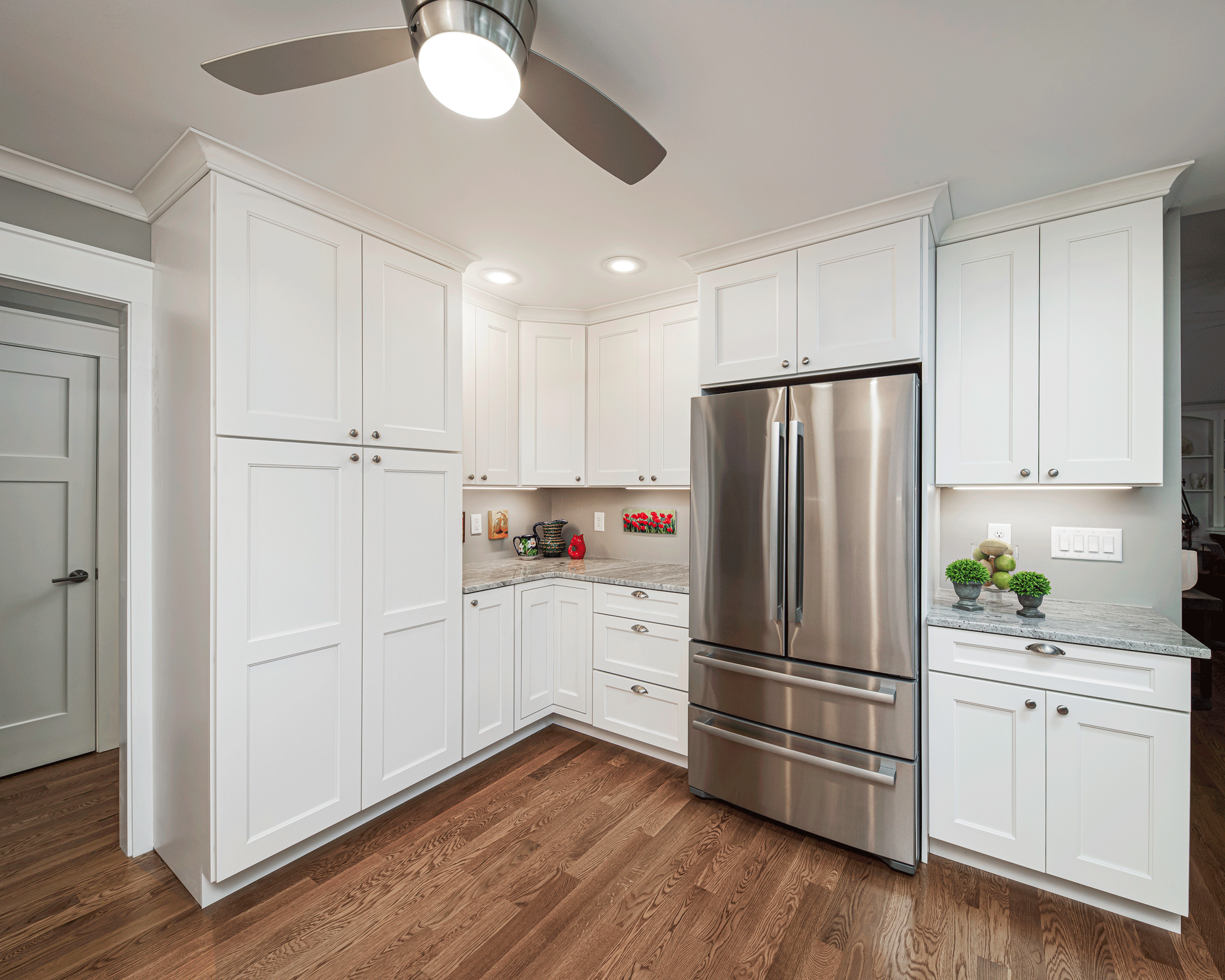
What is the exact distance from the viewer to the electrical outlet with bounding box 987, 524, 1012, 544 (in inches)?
93.6

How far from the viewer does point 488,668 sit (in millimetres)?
2721

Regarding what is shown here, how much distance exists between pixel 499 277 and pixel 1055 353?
2.43 meters

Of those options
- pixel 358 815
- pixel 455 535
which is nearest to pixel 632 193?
pixel 455 535

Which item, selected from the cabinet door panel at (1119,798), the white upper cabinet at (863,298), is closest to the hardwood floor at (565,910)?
the cabinet door panel at (1119,798)

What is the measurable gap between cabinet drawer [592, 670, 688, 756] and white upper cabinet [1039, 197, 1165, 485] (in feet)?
6.00

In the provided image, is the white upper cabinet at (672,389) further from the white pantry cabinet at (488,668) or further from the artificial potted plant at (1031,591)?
the artificial potted plant at (1031,591)

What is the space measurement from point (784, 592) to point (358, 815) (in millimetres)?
1921

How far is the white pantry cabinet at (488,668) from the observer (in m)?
2.62

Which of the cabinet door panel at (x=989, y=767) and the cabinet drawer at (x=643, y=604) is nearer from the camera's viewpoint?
the cabinet door panel at (x=989, y=767)

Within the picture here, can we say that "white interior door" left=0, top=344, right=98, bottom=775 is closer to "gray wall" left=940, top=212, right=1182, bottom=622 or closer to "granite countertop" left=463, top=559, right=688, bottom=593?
"granite countertop" left=463, top=559, right=688, bottom=593

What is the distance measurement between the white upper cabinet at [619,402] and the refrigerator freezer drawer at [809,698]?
1187 mm

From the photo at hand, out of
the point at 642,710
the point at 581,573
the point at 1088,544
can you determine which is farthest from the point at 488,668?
the point at 1088,544

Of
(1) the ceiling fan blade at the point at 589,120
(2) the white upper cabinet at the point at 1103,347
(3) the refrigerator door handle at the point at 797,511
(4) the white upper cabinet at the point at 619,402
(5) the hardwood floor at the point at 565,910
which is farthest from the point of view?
(4) the white upper cabinet at the point at 619,402

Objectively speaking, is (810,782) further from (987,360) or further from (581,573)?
(987,360)
